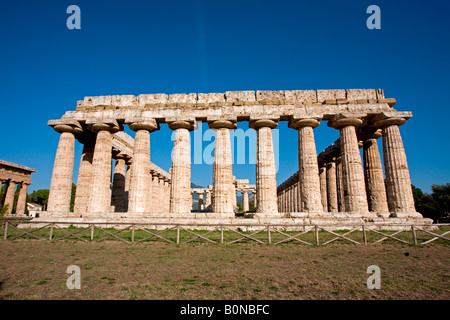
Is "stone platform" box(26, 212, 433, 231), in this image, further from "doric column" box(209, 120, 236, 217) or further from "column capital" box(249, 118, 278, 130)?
"column capital" box(249, 118, 278, 130)

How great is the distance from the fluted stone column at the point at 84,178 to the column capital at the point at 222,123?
12.3 m

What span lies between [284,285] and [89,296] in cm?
474

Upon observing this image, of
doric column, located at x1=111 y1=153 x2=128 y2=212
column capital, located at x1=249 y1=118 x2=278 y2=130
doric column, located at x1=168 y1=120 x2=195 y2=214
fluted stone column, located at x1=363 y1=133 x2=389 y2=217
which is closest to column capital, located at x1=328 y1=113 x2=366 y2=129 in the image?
fluted stone column, located at x1=363 y1=133 x2=389 y2=217

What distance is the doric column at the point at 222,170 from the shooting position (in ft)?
62.3

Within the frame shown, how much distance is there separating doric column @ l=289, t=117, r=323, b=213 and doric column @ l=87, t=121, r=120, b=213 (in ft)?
49.9

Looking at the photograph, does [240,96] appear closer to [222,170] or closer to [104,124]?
[222,170]

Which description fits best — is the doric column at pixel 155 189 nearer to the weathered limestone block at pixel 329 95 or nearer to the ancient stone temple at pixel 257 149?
the ancient stone temple at pixel 257 149

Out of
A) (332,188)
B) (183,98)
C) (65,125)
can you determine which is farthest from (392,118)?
(65,125)

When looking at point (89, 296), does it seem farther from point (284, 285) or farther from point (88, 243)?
point (88, 243)

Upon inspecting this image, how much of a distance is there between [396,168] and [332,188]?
968 cm

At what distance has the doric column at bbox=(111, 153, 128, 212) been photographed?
28.9 meters

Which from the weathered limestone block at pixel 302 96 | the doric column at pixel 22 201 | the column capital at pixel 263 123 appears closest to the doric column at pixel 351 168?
the weathered limestone block at pixel 302 96

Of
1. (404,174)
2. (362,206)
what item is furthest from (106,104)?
(404,174)

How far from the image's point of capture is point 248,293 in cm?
599
